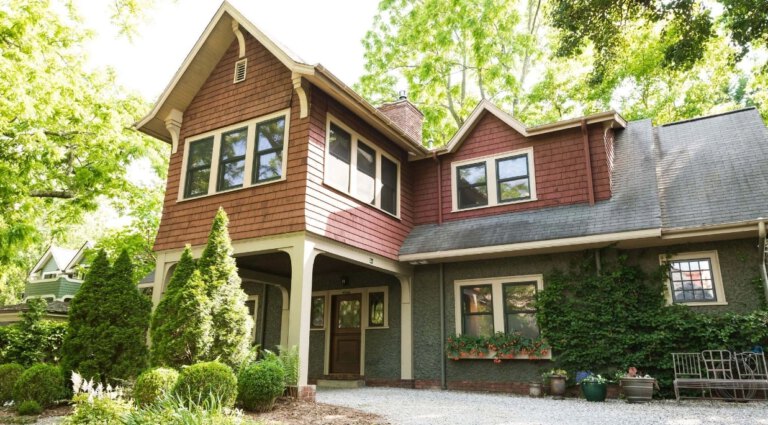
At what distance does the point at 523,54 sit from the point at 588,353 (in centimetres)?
1488

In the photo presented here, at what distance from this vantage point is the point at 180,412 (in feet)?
14.2

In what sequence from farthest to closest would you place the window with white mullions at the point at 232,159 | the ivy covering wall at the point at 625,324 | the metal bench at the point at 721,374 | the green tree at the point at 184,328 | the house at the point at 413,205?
1. the window with white mullions at the point at 232,159
2. the house at the point at 413,205
3. the ivy covering wall at the point at 625,324
4. the metal bench at the point at 721,374
5. the green tree at the point at 184,328

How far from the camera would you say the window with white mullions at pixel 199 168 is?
10.0 metres

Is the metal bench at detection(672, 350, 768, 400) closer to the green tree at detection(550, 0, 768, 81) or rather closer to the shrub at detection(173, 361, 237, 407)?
the green tree at detection(550, 0, 768, 81)

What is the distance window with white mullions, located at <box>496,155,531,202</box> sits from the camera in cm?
1114

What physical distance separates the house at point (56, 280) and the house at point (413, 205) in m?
15.5

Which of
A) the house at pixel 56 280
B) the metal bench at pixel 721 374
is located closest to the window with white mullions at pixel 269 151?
the metal bench at pixel 721 374

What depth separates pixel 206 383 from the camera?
5.62m

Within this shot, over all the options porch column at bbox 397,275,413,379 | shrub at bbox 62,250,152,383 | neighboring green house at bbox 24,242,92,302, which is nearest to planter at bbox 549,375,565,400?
porch column at bbox 397,275,413,379

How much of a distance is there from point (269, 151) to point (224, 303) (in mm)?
3293

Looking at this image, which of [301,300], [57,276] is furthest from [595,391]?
[57,276]

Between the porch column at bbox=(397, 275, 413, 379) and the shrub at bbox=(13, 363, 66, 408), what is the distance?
639cm

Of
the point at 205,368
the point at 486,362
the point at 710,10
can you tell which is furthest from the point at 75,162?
the point at 710,10

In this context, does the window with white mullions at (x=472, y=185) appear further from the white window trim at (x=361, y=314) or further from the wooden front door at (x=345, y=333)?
the wooden front door at (x=345, y=333)
